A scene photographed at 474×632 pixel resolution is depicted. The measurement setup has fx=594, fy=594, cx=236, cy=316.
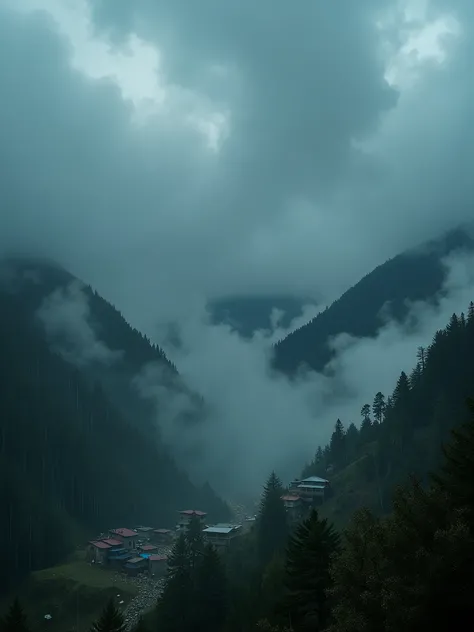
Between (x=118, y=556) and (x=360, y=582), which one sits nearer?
(x=360, y=582)

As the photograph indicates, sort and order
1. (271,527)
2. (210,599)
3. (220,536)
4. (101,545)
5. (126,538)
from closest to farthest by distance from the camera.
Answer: (210,599) < (271,527) < (220,536) < (101,545) < (126,538)

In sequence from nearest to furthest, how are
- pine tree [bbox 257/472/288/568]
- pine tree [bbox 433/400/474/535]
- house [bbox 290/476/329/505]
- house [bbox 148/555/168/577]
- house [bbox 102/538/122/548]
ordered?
pine tree [bbox 433/400/474/535] < pine tree [bbox 257/472/288/568] < house [bbox 148/555/168/577] < house [bbox 290/476/329/505] < house [bbox 102/538/122/548]

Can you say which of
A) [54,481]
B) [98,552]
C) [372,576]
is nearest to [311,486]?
[98,552]

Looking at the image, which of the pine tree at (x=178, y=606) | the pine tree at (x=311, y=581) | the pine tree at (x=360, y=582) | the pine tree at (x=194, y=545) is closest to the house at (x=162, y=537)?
the pine tree at (x=194, y=545)

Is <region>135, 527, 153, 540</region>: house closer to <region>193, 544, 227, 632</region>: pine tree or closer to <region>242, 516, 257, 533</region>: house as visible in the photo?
<region>242, 516, 257, 533</region>: house

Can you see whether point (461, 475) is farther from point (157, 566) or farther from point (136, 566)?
point (136, 566)

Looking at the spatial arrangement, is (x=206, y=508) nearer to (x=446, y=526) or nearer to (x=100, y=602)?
(x=100, y=602)

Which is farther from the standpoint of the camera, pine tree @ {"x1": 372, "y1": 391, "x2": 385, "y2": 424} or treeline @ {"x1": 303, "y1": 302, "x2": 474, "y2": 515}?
pine tree @ {"x1": 372, "y1": 391, "x2": 385, "y2": 424}

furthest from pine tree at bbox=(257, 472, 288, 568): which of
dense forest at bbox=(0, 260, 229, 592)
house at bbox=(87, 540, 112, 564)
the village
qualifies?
dense forest at bbox=(0, 260, 229, 592)
